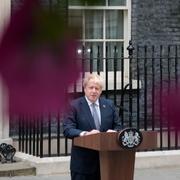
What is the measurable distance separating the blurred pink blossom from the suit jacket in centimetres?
390

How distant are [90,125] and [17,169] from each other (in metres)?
3.00

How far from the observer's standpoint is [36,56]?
1.77 ft

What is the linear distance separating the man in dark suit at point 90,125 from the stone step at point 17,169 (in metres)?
2.15

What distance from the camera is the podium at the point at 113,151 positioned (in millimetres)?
4789

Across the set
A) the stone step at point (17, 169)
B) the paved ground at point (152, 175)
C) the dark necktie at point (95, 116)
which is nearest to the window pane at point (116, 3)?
the dark necktie at point (95, 116)

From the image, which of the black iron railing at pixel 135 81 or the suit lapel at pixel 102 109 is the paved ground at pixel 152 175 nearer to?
the suit lapel at pixel 102 109

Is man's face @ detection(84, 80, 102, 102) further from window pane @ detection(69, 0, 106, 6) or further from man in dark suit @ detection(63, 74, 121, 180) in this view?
window pane @ detection(69, 0, 106, 6)

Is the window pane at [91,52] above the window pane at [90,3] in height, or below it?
below

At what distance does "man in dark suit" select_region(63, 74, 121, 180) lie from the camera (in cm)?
460

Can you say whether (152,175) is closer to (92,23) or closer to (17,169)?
(17,169)

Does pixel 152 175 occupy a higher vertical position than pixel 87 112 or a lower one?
lower

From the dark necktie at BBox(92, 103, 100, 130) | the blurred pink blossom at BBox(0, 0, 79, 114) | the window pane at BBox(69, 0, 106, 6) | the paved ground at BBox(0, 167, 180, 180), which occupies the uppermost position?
the window pane at BBox(69, 0, 106, 6)

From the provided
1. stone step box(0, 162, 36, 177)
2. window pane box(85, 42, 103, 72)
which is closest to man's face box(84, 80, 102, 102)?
stone step box(0, 162, 36, 177)

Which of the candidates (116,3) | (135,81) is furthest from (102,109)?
(116,3)
